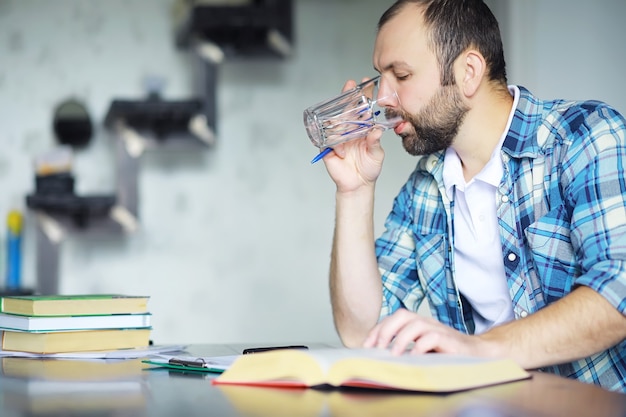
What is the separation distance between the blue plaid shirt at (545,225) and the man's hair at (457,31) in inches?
4.0

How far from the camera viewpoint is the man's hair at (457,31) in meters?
1.53

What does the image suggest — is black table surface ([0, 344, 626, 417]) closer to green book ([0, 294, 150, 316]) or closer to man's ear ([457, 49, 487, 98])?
green book ([0, 294, 150, 316])

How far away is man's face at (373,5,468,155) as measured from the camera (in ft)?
4.99

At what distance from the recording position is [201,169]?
284cm

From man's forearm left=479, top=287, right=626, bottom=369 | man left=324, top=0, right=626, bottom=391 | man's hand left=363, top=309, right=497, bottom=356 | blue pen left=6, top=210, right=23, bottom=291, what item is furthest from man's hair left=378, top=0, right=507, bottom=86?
blue pen left=6, top=210, right=23, bottom=291

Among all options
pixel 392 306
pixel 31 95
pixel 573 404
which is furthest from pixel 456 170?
pixel 31 95

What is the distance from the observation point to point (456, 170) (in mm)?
1564

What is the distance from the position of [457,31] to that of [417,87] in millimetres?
132

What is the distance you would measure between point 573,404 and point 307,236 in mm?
2177

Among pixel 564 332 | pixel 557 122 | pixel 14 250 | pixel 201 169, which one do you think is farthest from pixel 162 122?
pixel 564 332

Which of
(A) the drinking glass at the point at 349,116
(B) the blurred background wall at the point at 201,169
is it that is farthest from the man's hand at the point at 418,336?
(B) the blurred background wall at the point at 201,169

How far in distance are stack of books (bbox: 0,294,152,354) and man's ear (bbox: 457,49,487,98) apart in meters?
0.72

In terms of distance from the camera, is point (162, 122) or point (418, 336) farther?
point (162, 122)

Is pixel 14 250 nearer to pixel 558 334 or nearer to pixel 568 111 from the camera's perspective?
pixel 568 111
